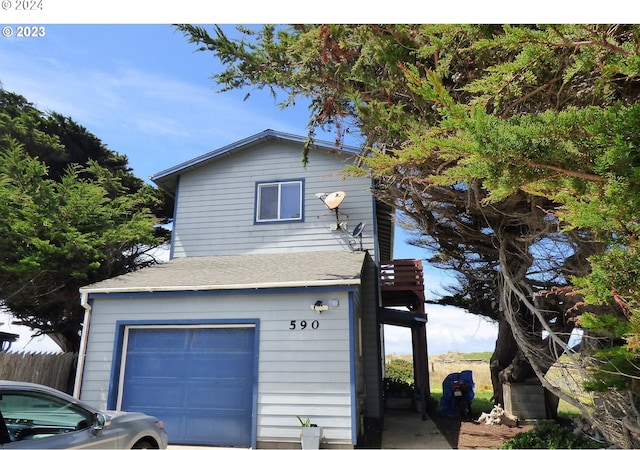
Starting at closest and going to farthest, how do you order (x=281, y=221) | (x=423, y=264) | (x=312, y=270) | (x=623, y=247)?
1. (x=623, y=247)
2. (x=312, y=270)
3. (x=281, y=221)
4. (x=423, y=264)

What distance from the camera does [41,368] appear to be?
398 inches

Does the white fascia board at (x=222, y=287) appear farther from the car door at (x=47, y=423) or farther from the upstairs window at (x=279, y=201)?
the car door at (x=47, y=423)

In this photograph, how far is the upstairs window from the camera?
37.1 ft

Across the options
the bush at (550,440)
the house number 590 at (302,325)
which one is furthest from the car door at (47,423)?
the bush at (550,440)

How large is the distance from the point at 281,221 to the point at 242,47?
15.0ft

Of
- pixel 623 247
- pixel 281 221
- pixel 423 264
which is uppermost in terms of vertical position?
pixel 281 221

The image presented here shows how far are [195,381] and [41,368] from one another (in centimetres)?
461

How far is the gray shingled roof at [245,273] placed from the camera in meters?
8.20

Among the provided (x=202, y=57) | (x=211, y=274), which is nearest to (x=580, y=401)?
(x=211, y=274)

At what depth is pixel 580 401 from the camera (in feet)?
19.6

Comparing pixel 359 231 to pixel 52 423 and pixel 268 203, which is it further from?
pixel 52 423

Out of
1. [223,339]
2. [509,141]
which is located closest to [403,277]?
[223,339]

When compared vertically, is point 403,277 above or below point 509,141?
above
